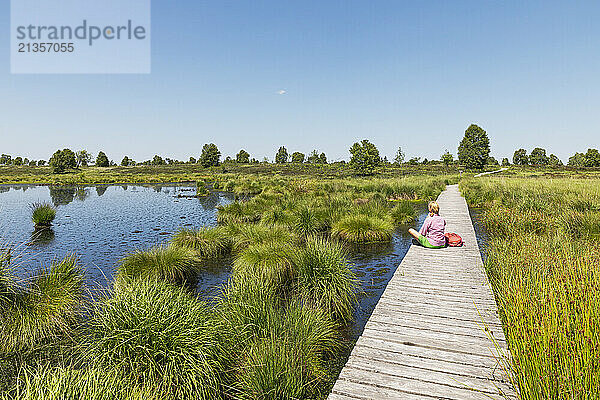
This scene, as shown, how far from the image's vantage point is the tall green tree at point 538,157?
10394cm

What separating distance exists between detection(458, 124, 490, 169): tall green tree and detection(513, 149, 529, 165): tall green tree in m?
46.5

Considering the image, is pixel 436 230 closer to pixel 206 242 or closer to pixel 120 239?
pixel 206 242

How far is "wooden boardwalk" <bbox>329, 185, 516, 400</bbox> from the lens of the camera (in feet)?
11.0

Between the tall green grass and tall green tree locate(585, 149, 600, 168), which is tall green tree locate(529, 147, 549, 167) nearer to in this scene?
tall green tree locate(585, 149, 600, 168)

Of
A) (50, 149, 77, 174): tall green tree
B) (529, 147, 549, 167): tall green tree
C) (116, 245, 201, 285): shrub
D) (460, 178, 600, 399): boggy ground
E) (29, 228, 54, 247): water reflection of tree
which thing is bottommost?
(29, 228, 54, 247): water reflection of tree

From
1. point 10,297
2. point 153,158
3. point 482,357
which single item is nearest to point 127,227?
point 10,297

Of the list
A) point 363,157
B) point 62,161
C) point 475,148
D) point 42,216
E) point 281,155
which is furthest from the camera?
point 281,155

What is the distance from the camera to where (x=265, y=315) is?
473cm

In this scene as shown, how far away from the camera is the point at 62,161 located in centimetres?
8306

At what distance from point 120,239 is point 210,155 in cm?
8543

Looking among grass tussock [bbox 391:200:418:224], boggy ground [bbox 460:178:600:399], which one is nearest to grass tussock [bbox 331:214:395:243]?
grass tussock [bbox 391:200:418:224]

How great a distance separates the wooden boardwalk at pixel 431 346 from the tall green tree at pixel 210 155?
94.5 m

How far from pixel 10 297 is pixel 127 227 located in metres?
12.9

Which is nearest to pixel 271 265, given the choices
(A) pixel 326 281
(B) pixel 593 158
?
(A) pixel 326 281
